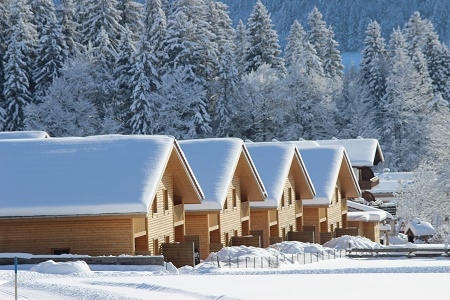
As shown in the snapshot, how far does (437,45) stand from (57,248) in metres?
88.0

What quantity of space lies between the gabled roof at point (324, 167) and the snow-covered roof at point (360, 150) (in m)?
13.9

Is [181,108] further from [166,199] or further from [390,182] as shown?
[166,199]

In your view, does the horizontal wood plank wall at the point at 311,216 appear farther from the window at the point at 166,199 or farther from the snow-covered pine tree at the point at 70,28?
the snow-covered pine tree at the point at 70,28

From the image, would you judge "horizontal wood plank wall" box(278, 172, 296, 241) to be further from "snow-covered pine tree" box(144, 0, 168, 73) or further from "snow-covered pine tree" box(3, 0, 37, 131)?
"snow-covered pine tree" box(144, 0, 168, 73)

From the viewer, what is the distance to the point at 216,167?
3888 cm

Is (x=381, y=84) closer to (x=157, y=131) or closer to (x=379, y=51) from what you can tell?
(x=379, y=51)

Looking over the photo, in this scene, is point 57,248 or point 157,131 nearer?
point 57,248

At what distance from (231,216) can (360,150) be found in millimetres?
32460

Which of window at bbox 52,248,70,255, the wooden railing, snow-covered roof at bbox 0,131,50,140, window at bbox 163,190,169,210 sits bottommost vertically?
the wooden railing

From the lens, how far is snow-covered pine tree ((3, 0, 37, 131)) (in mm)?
81938

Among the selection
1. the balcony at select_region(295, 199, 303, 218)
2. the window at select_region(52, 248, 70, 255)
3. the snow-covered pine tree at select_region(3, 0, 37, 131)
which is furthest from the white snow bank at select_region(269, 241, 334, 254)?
the snow-covered pine tree at select_region(3, 0, 37, 131)

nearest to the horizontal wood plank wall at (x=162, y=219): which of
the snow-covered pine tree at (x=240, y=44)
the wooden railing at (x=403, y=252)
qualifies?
the wooden railing at (x=403, y=252)

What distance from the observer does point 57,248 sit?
3106 cm

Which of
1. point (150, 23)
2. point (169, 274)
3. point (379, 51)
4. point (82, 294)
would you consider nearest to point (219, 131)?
point (150, 23)
